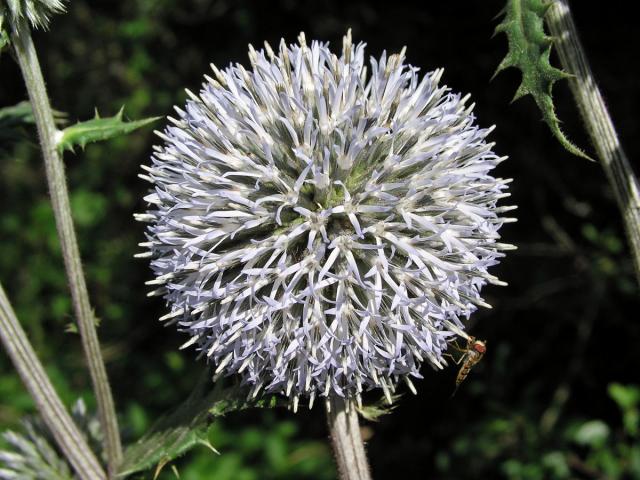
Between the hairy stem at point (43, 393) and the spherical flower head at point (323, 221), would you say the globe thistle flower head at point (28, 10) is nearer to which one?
the spherical flower head at point (323, 221)

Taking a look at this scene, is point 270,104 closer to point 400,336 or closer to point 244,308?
point 244,308

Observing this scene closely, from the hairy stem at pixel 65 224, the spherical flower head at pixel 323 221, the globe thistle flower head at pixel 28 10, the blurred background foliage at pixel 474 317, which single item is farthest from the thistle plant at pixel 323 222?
the blurred background foliage at pixel 474 317

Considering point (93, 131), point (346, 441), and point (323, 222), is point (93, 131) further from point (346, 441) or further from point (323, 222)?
point (346, 441)

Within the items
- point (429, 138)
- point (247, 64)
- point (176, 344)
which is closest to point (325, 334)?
point (429, 138)

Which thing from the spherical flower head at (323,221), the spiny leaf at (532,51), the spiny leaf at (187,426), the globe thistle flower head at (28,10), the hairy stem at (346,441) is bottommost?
the hairy stem at (346,441)

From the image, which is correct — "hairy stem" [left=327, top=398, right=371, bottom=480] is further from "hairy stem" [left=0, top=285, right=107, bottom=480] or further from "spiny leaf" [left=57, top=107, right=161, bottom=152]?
"spiny leaf" [left=57, top=107, right=161, bottom=152]

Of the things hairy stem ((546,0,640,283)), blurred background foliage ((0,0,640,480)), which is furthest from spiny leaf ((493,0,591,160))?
blurred background foliage ((0,0,640,480))
